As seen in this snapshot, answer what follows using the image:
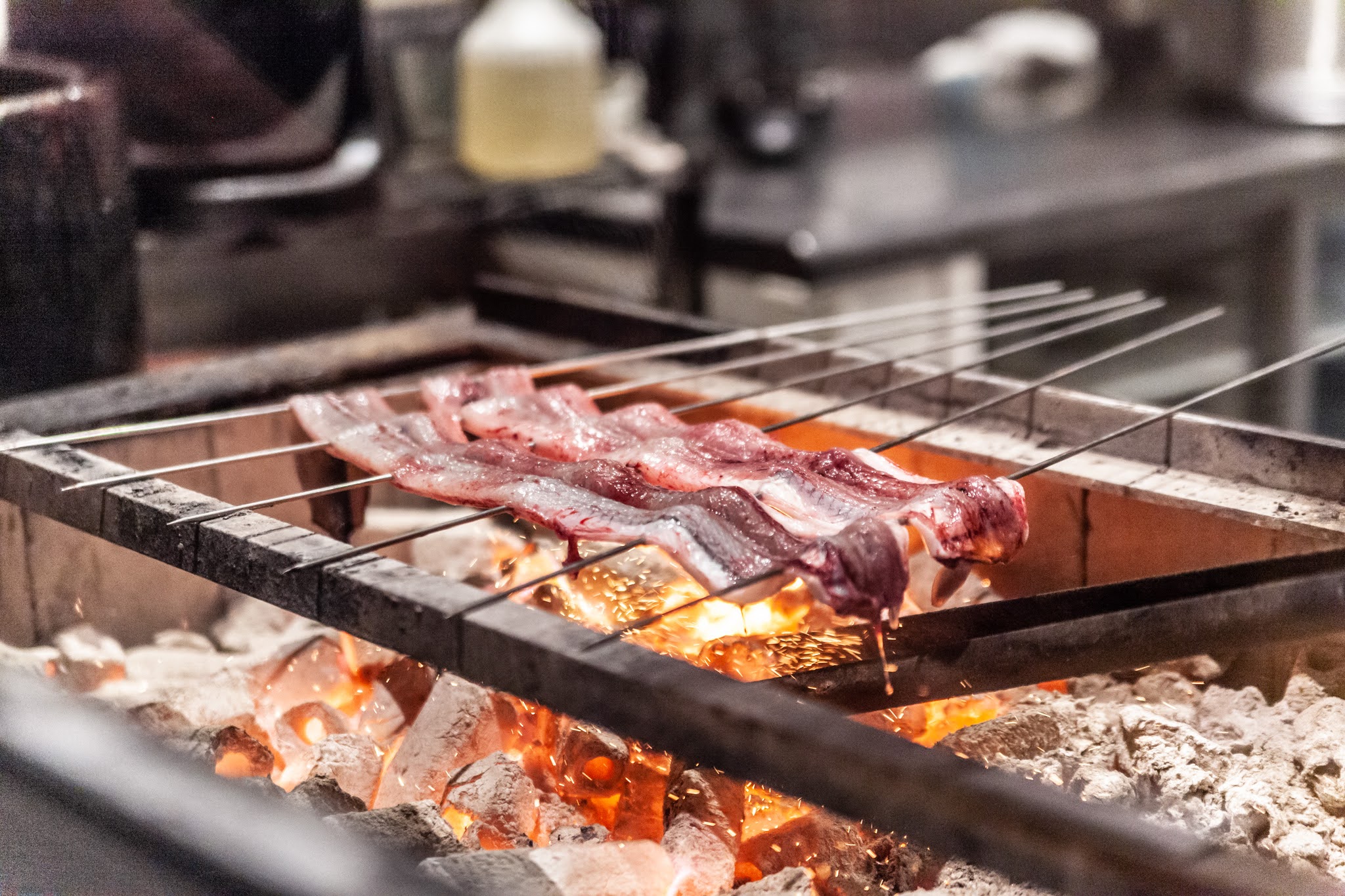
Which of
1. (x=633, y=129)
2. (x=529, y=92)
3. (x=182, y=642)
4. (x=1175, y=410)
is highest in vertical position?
(x=529, y=92)

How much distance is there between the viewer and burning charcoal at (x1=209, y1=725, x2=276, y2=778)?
2076 millimetres

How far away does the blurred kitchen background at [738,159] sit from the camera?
3684 millimetres

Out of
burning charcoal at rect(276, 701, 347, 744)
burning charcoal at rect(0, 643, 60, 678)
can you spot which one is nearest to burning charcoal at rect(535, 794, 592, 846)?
burning charcoal at rect(276, 701, 347, 744)

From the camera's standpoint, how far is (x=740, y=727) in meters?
1.45

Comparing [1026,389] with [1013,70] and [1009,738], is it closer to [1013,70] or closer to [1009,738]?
[1009,738]

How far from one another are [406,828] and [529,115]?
123 inches

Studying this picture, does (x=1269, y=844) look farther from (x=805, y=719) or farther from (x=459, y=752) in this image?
(x=459, y=752)

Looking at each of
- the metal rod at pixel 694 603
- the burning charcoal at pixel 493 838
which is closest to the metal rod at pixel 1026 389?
the metal rod at pixel 694 603

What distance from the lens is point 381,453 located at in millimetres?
2375

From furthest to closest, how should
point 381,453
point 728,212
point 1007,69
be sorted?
1. point 1007,69
2. point 728,212
3. point 381,453

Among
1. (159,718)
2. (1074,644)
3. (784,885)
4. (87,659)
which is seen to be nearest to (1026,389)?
(1074,644)

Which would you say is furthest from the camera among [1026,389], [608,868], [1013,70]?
[1013,70]

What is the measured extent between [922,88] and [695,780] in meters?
5.97

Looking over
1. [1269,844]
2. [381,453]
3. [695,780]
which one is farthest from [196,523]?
[1269,844]
